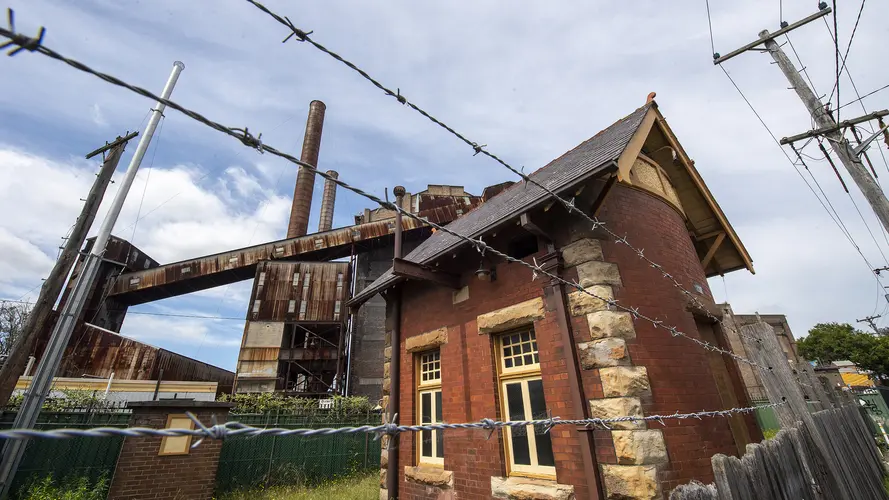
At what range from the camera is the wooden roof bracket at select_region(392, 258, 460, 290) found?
689 cm

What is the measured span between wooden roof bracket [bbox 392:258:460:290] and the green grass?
235 inches

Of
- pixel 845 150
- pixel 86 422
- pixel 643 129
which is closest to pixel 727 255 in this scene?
pixel 845 150

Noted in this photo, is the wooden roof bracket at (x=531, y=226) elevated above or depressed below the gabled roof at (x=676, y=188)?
below

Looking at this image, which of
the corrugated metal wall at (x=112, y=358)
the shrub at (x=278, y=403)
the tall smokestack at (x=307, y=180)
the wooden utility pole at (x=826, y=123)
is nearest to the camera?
the wooden utility pole at (x=826, y=123)

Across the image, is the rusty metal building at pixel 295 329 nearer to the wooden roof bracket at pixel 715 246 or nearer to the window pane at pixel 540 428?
the window pane at pixel 540 428

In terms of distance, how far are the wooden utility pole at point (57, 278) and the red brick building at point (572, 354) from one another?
7.36 metres

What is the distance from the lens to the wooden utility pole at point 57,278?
8.08 m

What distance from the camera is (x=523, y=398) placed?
20.3ft

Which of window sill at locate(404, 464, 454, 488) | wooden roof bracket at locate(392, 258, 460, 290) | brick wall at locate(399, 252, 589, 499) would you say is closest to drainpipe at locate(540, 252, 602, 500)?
brick wall at locate(399, 252, 589, 499)

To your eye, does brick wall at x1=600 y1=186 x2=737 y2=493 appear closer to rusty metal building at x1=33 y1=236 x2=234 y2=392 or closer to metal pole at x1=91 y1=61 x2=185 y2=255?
metal pole at x1=91 y1=61 x2=185 y2=255

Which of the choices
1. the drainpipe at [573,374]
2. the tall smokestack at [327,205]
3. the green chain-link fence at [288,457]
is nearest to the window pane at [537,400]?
the drainpipe at [573,374]

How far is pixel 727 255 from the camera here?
10.2 metres

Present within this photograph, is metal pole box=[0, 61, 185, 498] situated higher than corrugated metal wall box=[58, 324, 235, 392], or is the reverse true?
corrugated metal wall box=[58, 324, 235, 392]

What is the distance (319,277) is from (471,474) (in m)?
21.9
